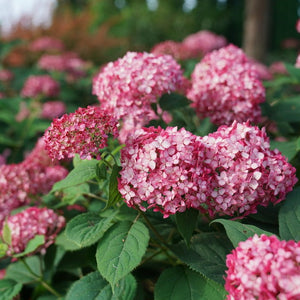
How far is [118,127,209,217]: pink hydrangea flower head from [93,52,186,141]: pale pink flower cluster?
15.3 inches

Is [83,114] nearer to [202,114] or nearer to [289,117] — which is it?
[202,114]

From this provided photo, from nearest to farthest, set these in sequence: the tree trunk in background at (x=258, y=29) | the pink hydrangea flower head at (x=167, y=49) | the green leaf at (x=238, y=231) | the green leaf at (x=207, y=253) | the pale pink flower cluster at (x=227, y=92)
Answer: the green leaf at (x=238, y=231), the green leaf at (x=207, y=253), the pale pink flower cluster at (x=227, y=92), the pink hydrangea flower head at (x=167, y=49), the tree trunk in background at (x=258, y=29)

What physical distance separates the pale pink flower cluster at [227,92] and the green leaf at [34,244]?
0.90 m

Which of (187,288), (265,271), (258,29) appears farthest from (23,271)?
(258,29)

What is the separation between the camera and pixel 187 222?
4.10 ft

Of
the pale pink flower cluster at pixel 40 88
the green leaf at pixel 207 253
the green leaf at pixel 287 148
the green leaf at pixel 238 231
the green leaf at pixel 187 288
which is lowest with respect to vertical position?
the pale pink flower cluster at pixel 40 88

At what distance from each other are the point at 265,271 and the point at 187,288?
1.42ft

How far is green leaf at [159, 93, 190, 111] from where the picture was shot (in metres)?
1.71

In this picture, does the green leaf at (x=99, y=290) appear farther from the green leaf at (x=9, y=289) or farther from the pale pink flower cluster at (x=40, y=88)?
the pale pink flower cluster at (x=40, y=88)

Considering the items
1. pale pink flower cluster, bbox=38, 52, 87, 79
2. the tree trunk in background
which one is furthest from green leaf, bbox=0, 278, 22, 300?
the tree trunk in background

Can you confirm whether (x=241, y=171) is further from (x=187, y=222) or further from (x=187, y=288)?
(x=187, y=288)

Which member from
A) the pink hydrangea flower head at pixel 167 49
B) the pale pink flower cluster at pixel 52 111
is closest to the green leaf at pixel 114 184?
the pink hydrangea flower head at pixel 167 49

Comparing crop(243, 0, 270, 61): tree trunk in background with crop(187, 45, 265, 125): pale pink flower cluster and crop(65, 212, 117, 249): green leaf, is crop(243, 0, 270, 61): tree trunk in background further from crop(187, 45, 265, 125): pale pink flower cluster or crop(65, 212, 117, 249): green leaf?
crop(65, 212, 117, 249): green leaf

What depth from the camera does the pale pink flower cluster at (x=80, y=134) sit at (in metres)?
1.17
